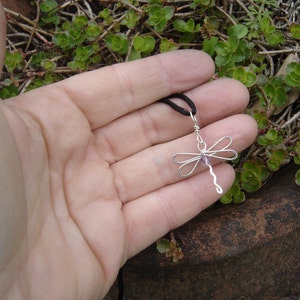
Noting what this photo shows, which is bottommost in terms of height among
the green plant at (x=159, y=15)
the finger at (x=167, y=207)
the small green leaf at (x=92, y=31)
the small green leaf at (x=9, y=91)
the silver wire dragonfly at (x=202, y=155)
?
the finger at (x=167, y=207)

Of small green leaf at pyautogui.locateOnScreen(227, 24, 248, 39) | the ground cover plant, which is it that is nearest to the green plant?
the ground cover plant

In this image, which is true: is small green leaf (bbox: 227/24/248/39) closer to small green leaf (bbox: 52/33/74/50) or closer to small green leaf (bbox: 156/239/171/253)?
small green leaf (bbox: 52/33/74/50)

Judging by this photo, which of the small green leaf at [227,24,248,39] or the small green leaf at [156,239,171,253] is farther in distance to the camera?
the small green leaf at [227,24,248,39]

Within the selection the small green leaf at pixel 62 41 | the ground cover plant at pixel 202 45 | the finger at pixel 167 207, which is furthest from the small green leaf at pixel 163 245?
the small green leaf at pixel 62 41

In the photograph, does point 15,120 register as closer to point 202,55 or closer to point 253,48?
point 202,55

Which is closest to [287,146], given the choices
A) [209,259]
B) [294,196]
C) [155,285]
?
[294,196]

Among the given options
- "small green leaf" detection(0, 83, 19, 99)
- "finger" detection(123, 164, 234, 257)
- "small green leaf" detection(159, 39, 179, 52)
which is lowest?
"finger" detection(123, 164, 234, 257)

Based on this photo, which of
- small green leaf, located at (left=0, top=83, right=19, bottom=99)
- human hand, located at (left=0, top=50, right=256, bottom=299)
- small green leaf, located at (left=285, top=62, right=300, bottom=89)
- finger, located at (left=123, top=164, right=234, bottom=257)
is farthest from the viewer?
small green leaf, located at (left=0, top=83, right=19, bottom=99)

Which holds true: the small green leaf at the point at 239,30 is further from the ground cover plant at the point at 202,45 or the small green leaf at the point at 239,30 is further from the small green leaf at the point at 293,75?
the small green leaf at the point at 293,75
